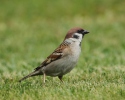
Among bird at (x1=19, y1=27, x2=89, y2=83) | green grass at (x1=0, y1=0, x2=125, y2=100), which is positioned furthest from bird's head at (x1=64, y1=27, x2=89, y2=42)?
green grass at (x1=0, y1=0, x2=125, y2=100)

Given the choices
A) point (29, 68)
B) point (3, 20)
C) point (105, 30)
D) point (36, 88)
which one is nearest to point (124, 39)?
point (105, 30)

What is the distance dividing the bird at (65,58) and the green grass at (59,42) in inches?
10.8

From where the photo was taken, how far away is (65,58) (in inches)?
362

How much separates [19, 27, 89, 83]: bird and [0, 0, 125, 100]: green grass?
28cm

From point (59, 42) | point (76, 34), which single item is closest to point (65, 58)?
point (76, 34)

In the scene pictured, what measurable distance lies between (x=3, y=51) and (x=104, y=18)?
7.30 metres

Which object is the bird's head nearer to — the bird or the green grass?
the bird

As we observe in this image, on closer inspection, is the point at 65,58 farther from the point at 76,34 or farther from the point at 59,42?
the point at 59,42

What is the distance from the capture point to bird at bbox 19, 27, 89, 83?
9188 millimetres

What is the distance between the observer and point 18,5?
998 inches

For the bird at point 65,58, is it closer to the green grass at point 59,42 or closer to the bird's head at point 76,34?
the bird's head at point 76,34

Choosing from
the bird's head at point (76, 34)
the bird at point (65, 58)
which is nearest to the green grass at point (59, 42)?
the bird at point (65, 58)

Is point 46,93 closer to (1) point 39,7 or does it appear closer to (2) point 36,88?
(2) point 36,88

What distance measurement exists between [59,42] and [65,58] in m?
9.26
